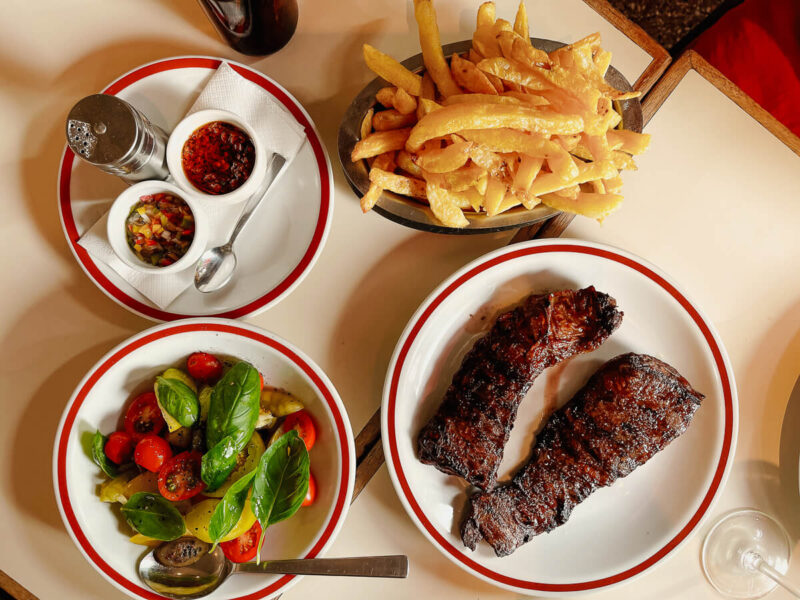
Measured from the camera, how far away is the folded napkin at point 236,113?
6.13ft

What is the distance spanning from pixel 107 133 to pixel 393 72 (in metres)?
0.87

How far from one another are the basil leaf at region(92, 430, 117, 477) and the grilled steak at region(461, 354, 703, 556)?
120 centimetres

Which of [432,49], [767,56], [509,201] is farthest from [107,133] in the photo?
[767,56]

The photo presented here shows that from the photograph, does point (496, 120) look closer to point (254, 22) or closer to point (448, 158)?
point (448, 158)

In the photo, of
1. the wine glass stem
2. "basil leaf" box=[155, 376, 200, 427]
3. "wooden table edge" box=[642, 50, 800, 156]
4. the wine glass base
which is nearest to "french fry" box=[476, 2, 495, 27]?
"wooden table edge" box=[642, 50, 800, 156]

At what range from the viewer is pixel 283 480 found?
167cm

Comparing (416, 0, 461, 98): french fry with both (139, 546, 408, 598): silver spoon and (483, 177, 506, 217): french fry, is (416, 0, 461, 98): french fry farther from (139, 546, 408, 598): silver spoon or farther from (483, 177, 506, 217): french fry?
(139, 546, 408, 598): silver spoon

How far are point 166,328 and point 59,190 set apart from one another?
606mm

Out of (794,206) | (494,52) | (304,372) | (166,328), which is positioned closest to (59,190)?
(166,328)

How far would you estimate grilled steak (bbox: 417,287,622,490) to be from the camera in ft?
6.23

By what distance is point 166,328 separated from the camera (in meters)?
1.83

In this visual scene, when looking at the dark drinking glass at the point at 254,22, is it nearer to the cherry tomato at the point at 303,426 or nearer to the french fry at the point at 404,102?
the french fry at the point at 404,102

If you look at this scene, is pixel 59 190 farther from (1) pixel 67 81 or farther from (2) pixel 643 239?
(2) pixel 643 239

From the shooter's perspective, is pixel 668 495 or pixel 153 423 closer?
pixel 153 423
